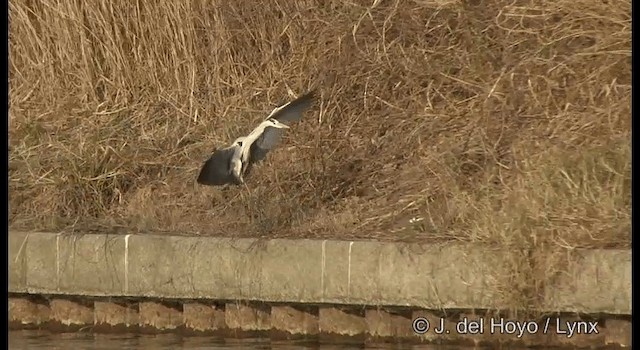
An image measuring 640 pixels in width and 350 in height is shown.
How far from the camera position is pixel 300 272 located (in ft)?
22.3

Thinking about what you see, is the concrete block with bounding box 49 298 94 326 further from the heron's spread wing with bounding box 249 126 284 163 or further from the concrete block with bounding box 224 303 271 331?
the heron's spread wing with bounding box 249 126 284 163

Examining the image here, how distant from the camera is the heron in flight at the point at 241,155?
7.61 m

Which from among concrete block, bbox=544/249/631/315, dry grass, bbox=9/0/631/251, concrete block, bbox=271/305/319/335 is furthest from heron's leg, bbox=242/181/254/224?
concrete block, bbox=544/249/631/315

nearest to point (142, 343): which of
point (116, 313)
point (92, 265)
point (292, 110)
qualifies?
point (116, 313)

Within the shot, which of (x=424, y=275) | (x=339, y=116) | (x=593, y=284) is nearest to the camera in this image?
(x=593, y=284)

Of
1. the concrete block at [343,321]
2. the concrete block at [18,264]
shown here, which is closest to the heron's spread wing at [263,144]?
the concrete block at [343,321]

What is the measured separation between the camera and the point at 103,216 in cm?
799

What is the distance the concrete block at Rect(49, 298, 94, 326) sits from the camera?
293 inches

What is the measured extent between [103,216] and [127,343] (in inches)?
44.9

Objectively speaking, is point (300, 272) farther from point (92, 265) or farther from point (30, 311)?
point (30, 311)

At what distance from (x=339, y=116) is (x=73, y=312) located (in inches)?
76.3

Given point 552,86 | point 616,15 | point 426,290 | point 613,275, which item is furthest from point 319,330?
point 616,15

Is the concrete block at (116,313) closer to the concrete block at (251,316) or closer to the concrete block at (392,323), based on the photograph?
the concrete block at (251,316)

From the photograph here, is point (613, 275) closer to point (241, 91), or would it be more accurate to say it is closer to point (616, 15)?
point (616, 15)
